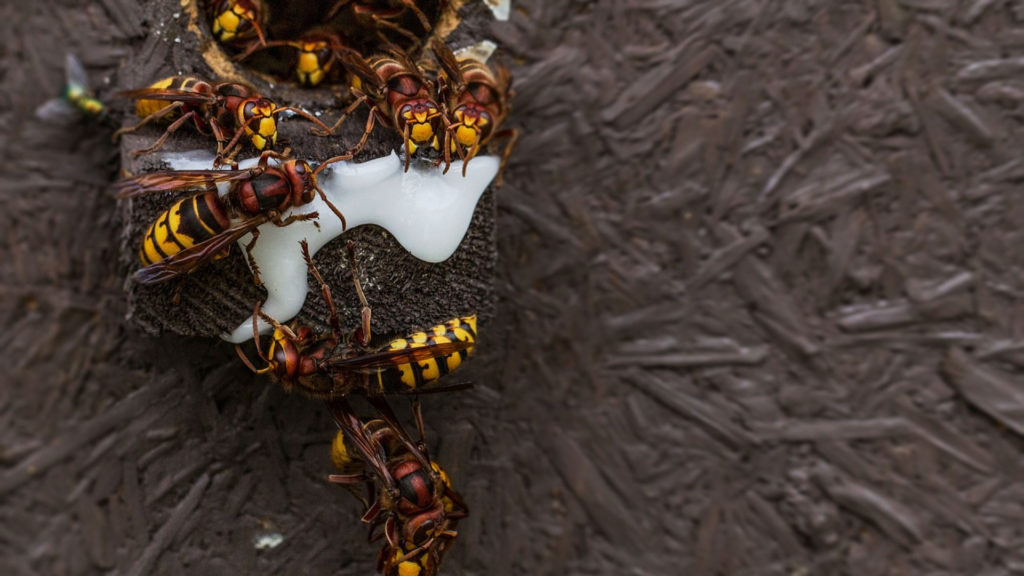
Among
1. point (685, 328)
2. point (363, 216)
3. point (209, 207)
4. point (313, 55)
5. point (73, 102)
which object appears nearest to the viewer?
point (209, 207)

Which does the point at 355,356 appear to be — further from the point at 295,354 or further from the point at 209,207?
the point at 209,207

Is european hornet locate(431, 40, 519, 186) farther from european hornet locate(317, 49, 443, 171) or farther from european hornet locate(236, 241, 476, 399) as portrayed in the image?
european hornet locate(236, 241, 476, 399)

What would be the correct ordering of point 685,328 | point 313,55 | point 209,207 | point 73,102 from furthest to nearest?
1. point 685,328
2. point 73,102
3. point 313,55
4. point 209,207

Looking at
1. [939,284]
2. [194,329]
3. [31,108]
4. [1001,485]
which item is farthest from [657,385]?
[31,108]

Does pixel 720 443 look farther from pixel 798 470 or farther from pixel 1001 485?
pixel 1001 485

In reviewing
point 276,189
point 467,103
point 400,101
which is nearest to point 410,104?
point 400,101

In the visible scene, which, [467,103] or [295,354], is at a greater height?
[467,103]

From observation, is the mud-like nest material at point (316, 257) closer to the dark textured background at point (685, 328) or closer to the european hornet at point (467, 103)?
the european hornet at point (467, 103)
